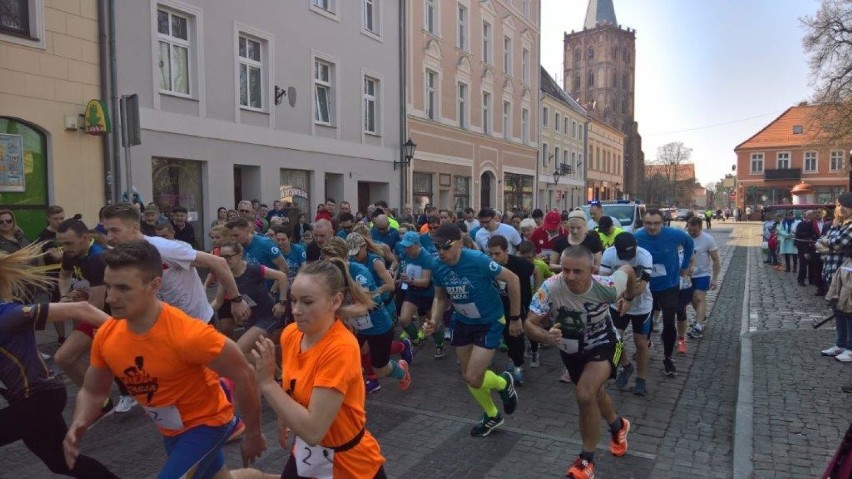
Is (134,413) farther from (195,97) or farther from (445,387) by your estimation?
(195,97)

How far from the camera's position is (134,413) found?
5.61 metres

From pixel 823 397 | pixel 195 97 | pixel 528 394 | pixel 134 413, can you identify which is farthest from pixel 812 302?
pixel 195 97

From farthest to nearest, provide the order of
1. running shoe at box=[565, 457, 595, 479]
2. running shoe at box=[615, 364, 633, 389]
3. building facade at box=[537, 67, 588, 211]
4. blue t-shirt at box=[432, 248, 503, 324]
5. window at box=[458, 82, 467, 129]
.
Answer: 1. building facade at box=[537, 67, 588, 211]
2. window at box=[458, 82, 467, 129]
3. running shoe at box=[615, 364, 633, 389]
4. blue t-shirt at box=[432, 248, 503, 324]
5. running shoe at box=[565, 457, 595, 479]

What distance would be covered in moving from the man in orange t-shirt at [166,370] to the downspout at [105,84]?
10.0 meters

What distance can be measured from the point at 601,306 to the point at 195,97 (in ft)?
A: 39.0

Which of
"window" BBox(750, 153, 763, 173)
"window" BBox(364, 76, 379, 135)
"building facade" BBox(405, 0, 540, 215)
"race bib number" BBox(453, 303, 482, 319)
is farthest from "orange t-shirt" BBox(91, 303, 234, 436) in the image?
"window" BBox(750, 153, 763, 173)

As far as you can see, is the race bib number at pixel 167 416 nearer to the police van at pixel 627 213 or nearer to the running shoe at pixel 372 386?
the running shoe at pixel 372 386

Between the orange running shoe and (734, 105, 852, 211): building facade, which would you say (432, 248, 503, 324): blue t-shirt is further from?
(734, 105, 852, 211): building facade

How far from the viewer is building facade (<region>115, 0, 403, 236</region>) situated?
1270cm

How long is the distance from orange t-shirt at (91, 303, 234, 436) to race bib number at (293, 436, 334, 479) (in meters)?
0.55

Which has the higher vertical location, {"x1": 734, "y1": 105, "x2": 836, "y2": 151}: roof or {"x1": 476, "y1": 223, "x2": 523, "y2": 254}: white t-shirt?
{"x1": 734, "y1": 105, "x2": 836, "y2": 151}: roof

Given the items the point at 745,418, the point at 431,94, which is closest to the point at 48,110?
the point at 745,418

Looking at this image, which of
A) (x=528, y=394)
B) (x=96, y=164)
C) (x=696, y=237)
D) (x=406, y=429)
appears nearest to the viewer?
(x=406, y=429)

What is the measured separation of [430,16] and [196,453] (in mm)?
23642
